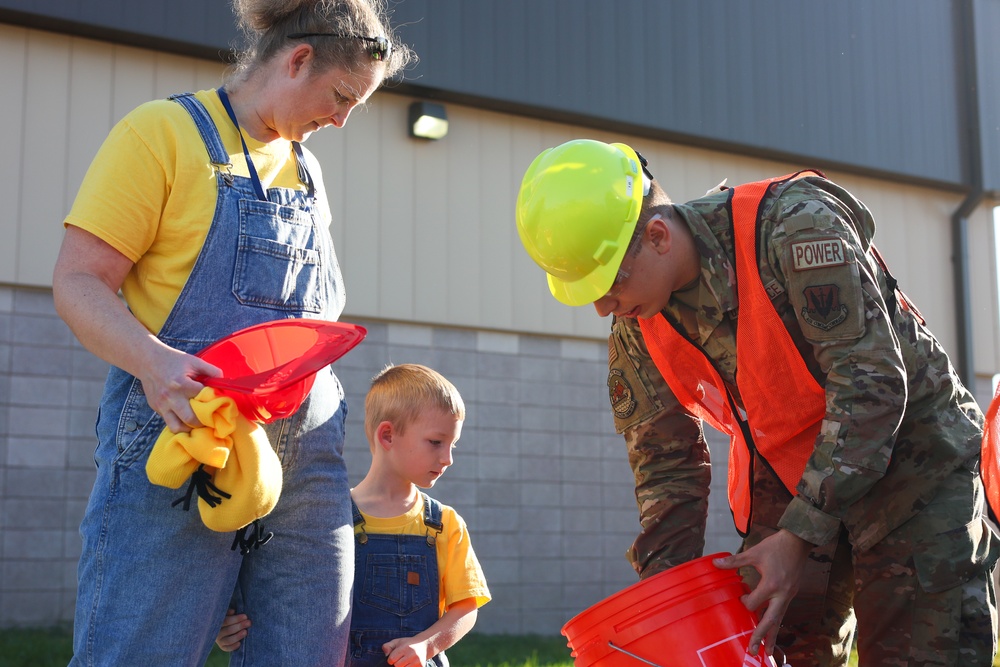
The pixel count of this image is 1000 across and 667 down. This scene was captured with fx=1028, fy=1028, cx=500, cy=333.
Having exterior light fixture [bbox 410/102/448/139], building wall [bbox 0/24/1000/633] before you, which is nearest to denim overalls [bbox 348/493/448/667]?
building wall [bbox 0/24/1000/633]

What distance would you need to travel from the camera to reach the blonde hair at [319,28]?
2.36m

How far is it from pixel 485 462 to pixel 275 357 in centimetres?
634

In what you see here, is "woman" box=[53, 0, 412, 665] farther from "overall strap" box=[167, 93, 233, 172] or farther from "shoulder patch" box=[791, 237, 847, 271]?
"shoulder patch" box=[791, 237, 847, 271]

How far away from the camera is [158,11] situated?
282 inches

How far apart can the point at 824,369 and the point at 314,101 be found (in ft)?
4.30

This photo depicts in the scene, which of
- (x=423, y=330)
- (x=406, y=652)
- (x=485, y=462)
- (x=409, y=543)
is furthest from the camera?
(x=485, y=462)

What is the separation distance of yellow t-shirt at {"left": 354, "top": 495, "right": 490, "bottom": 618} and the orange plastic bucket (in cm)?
88

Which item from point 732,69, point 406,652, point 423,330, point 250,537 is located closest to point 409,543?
point 406,652

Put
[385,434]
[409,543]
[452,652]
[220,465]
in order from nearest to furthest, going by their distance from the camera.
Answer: [220,465] < [409,543] < [385,434] < [452,652]

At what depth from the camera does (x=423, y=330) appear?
27.1ft

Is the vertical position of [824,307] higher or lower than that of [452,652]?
higher

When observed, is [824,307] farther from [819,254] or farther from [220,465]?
[220,465]

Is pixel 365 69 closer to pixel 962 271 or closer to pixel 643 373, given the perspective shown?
pixel 643 373

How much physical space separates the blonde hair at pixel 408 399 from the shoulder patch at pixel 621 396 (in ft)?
1.60
